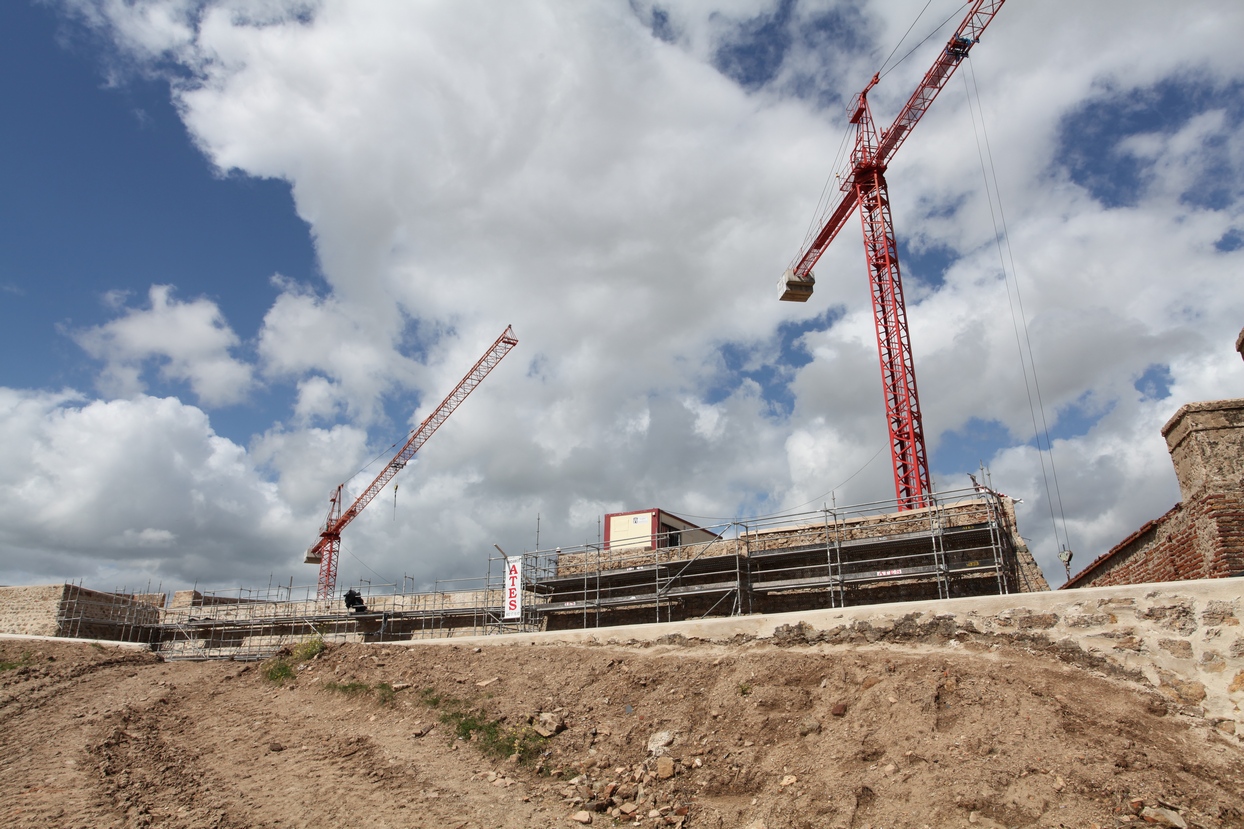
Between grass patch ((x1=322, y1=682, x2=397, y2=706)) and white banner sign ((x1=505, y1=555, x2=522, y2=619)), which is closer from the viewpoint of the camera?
grass patch ((x1=322, y1=682, x2=397, y2=706))

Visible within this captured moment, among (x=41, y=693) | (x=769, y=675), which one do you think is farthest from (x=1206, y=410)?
(x=41, y=693)

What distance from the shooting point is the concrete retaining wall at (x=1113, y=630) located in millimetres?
9258

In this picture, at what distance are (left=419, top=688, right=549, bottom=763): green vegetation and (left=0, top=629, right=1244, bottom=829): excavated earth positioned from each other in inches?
1.6

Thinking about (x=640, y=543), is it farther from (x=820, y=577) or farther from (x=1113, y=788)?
(x=1113, y=788)

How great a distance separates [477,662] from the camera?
49.8 ft

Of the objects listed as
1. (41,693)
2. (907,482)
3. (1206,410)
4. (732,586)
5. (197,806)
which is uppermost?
(907,482)

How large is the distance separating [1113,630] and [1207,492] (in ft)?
7.56

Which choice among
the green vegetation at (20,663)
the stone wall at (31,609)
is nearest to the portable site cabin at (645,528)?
the green vegetation at (20,663)

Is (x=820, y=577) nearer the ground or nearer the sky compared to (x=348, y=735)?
nearer the sky

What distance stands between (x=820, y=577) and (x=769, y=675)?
655 cm

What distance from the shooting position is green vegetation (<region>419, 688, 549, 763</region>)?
10945 millimetres

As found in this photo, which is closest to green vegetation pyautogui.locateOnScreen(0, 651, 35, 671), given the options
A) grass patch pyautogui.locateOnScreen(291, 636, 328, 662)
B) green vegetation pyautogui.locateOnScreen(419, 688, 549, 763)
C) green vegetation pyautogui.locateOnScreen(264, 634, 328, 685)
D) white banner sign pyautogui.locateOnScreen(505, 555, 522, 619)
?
green vegetation pyautogui.locateOnScreen(264, 634, 328, 685)

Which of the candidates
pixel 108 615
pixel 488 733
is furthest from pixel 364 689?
pixel 108 615

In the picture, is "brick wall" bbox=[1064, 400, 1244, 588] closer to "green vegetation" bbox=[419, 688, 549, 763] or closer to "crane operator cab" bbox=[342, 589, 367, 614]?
"green vegetation" bbox=[419, 688, 549, 763]
